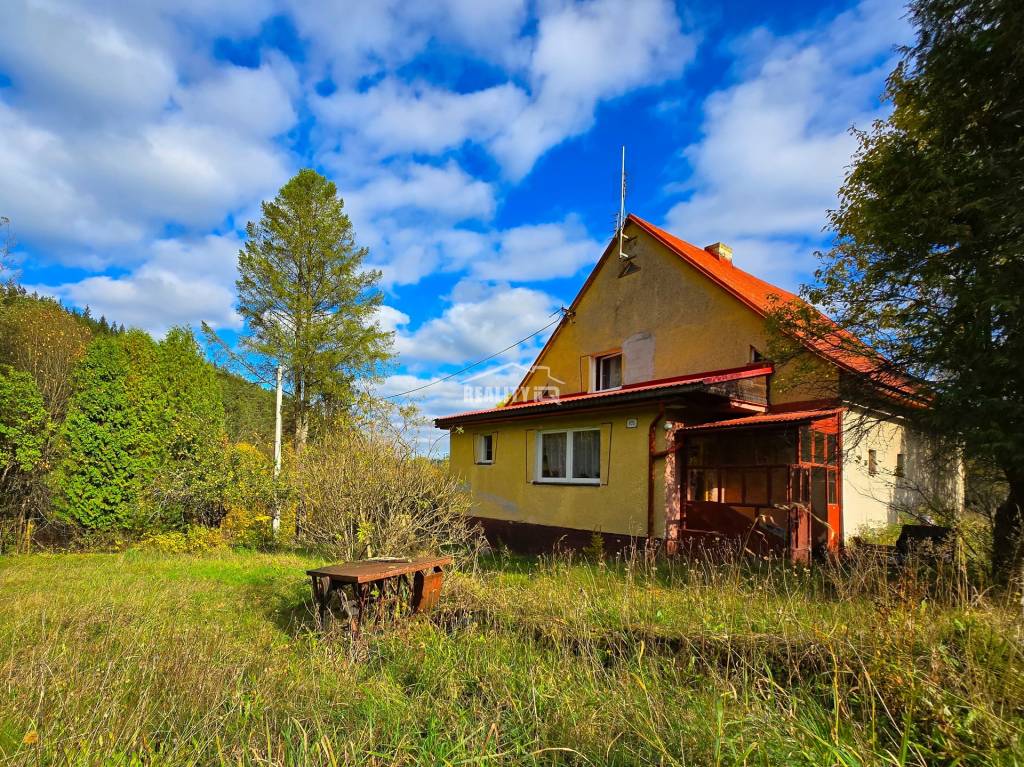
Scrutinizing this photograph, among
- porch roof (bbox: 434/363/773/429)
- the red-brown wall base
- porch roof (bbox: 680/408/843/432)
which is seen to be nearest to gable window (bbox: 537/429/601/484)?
porch roof (bbox: 434/363/773/429)

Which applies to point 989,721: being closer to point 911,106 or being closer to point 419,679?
point 419,679

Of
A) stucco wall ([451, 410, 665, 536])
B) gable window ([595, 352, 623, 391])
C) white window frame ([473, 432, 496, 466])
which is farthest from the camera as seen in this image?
gable window ([595, 352, 623, 391])

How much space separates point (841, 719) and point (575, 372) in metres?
14.1

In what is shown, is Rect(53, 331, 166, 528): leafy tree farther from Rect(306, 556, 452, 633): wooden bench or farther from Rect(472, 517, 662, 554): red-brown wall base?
Rect(472, 517, 662, 554): red-brown wall base

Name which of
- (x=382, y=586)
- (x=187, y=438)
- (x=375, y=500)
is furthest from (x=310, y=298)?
(x=382, y=586)

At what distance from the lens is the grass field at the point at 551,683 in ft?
8.70

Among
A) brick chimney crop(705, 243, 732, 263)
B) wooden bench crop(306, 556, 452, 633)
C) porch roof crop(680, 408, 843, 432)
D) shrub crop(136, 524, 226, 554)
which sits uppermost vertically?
brick chimney crop(705, 243, 732, 263)

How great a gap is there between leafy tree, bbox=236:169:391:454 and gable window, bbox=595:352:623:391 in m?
9.45

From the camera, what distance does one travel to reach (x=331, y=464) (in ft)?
26.8

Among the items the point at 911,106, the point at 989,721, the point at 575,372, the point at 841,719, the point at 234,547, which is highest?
the point at 911,106

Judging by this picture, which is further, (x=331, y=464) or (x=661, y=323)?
(x=661, y=323)

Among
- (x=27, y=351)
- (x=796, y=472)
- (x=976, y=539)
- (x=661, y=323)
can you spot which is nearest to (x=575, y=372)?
(x=661, y=323)

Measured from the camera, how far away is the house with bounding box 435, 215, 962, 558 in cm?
963

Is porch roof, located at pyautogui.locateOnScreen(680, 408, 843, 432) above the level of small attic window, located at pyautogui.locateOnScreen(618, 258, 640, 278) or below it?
below
